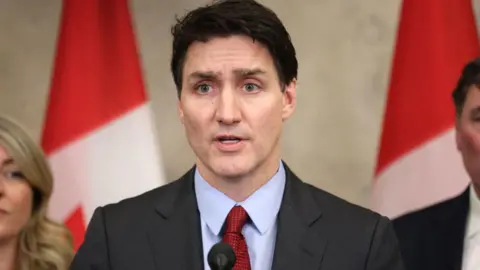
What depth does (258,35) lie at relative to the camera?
1056 mm

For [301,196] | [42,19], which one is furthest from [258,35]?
[42,19]

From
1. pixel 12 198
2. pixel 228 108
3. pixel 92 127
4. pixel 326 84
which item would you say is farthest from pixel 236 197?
pixel 326 84

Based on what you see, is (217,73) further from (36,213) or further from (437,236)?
(437,236)

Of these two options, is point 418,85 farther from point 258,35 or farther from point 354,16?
point 258,35

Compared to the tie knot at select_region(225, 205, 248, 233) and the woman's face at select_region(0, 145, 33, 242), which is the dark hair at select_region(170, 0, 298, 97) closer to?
the tie knot at select_region(225, 205, 248, 233)

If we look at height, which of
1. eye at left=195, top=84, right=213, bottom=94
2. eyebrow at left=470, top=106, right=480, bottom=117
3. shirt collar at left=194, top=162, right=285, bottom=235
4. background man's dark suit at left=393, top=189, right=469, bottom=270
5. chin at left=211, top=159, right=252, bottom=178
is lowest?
background man's dark suit at left=393, top=189, right=469, bottom=270

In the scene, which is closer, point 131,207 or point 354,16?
point 131,207

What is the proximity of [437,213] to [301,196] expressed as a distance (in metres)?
0.68

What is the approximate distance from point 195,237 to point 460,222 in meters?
0.83

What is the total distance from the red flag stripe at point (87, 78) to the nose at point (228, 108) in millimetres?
928

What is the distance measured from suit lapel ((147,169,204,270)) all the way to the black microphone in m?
0.21

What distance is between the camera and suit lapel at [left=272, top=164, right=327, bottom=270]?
107 centimetres

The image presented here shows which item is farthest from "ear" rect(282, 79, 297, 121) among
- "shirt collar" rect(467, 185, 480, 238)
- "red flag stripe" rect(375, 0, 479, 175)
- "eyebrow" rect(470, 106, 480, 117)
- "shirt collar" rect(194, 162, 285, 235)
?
"red flag stripe" rect(375, 0, 479, 175)

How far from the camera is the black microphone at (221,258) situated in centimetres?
84
